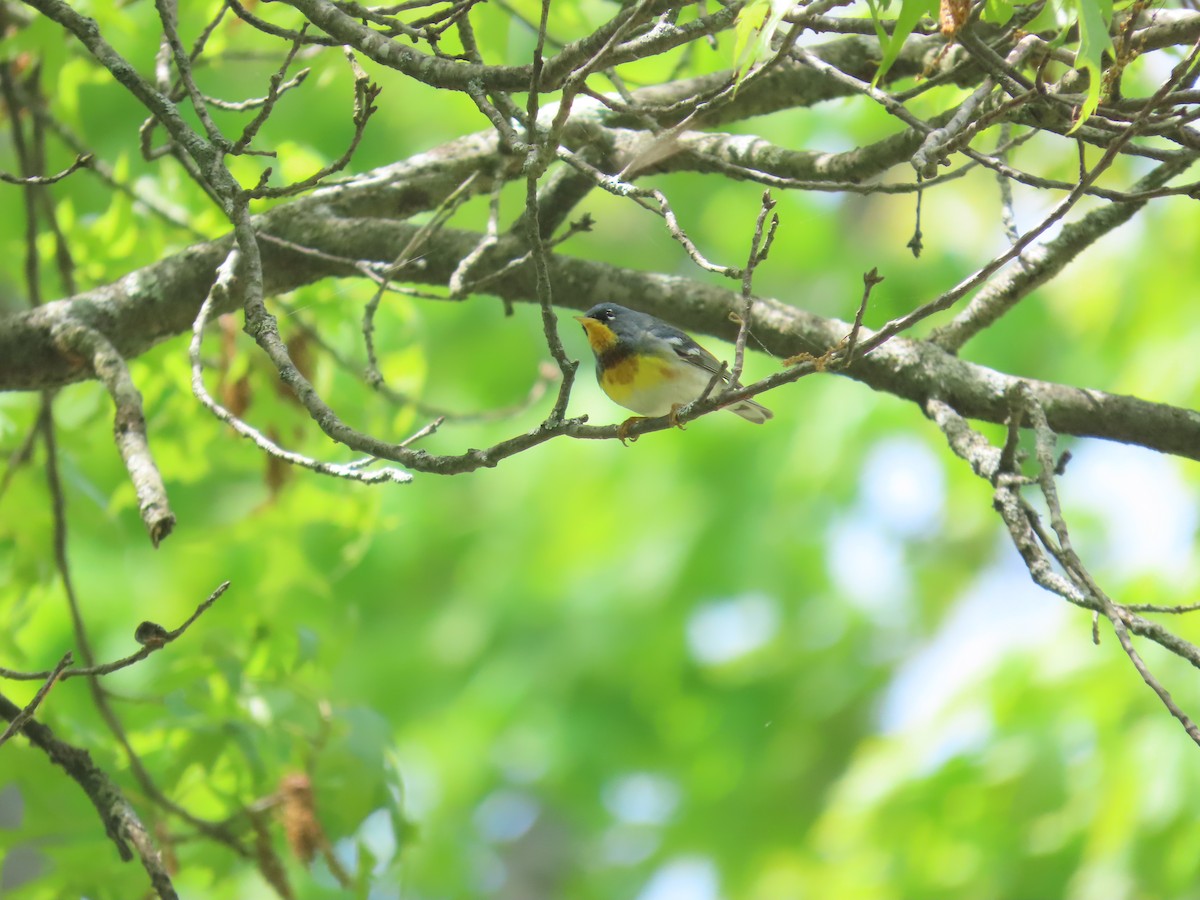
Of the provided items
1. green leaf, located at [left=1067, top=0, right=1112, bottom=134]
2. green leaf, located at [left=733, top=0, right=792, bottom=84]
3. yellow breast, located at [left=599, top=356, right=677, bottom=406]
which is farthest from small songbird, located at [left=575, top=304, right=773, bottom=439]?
green leaf, located at [left=1067, top=0, right=1112, bottom=134]

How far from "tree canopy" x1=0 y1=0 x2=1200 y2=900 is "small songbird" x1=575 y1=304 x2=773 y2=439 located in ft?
0.85

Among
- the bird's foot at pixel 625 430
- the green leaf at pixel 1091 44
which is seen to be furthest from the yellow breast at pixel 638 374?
the green leaf at pixel 1091 44

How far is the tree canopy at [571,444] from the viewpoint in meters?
2.45

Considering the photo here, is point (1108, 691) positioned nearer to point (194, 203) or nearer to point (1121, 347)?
point (1121, 347)

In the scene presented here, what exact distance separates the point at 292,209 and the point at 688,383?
1.57 m

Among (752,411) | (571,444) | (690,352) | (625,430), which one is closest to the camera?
(625,430)

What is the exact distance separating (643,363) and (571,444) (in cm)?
374

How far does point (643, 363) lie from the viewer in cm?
425

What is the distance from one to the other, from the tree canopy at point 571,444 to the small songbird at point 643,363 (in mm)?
258

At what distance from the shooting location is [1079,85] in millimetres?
2539

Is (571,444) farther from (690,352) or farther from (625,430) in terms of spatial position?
(625,430)

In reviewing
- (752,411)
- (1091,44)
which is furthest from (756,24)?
(752,411)

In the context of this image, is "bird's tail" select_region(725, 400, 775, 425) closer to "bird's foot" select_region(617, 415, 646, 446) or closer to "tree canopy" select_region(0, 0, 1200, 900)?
"tree canopy" select_region(0, 0, 1200, 900)

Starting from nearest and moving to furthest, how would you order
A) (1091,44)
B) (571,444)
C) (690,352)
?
(1091,44) < (690,352) < (571,444)
